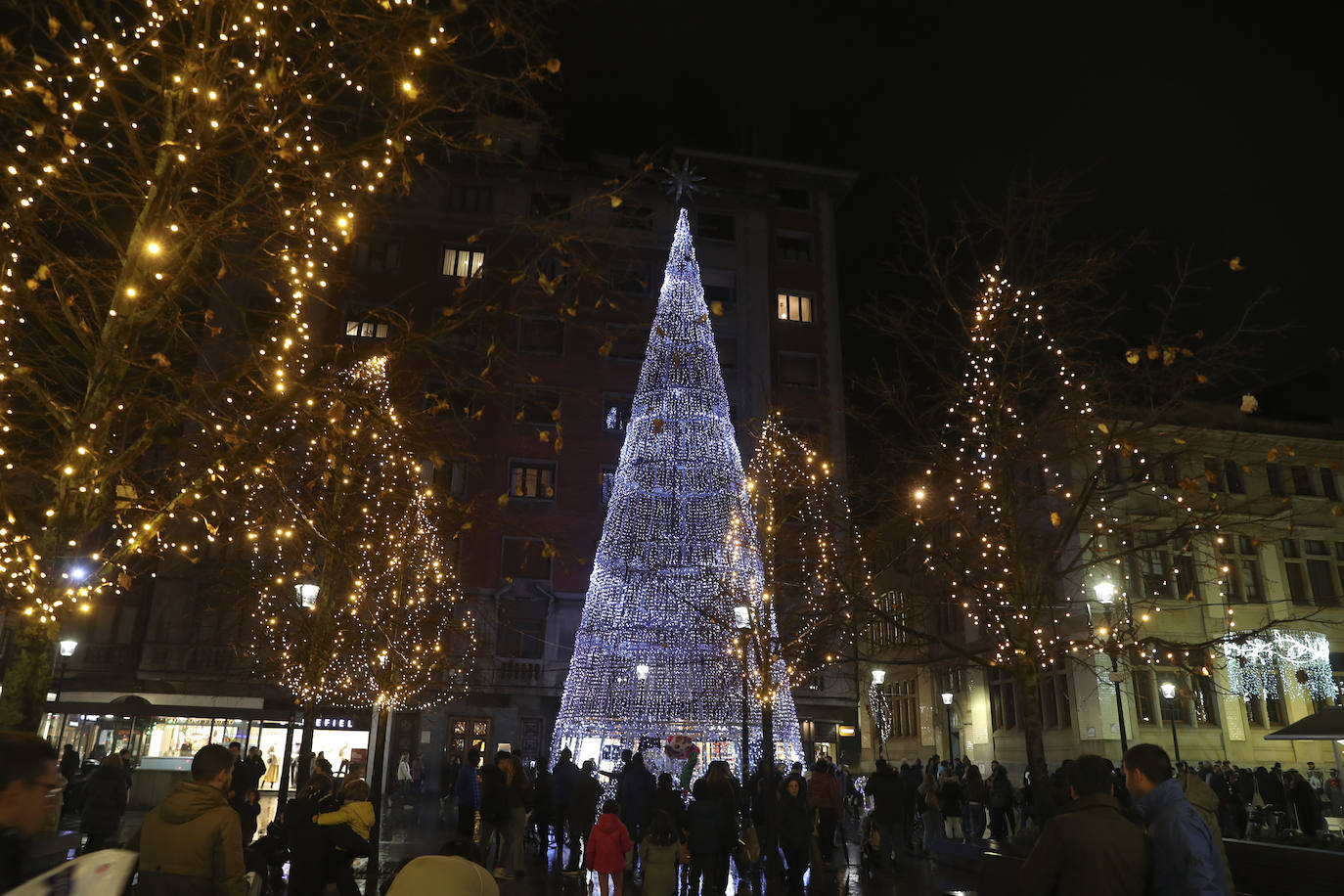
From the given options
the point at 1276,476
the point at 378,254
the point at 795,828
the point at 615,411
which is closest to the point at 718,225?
the point at 615,411

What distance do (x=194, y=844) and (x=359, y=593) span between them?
63.3 feet

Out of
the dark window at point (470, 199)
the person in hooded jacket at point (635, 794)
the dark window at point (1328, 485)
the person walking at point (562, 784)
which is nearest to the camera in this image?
the person in hooded jacket at point (635, 794)

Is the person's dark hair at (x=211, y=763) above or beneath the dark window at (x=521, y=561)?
beneath

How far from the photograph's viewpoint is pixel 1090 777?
477 centimetres

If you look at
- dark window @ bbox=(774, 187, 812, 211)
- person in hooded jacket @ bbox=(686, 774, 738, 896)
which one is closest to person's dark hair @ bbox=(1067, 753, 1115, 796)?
person in hooded jacket @ bbox=(686, 774, 738, 896)

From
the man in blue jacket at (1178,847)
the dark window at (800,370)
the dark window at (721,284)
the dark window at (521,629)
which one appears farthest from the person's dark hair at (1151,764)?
the dark window at (721,284)

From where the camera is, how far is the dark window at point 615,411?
132 feet

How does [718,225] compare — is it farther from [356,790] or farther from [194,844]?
[194,844]

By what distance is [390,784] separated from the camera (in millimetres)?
34156

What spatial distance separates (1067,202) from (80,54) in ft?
47.0

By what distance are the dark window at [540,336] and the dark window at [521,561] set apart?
888 centimetres

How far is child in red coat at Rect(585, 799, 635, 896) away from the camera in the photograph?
1016cm

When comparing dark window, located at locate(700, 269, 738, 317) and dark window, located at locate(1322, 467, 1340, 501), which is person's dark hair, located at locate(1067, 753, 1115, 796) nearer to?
dark window, located at locate(700, 269, 738, 317)

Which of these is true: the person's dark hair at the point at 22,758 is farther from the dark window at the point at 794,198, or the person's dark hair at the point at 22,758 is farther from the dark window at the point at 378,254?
the dark window at the point at 794,198
